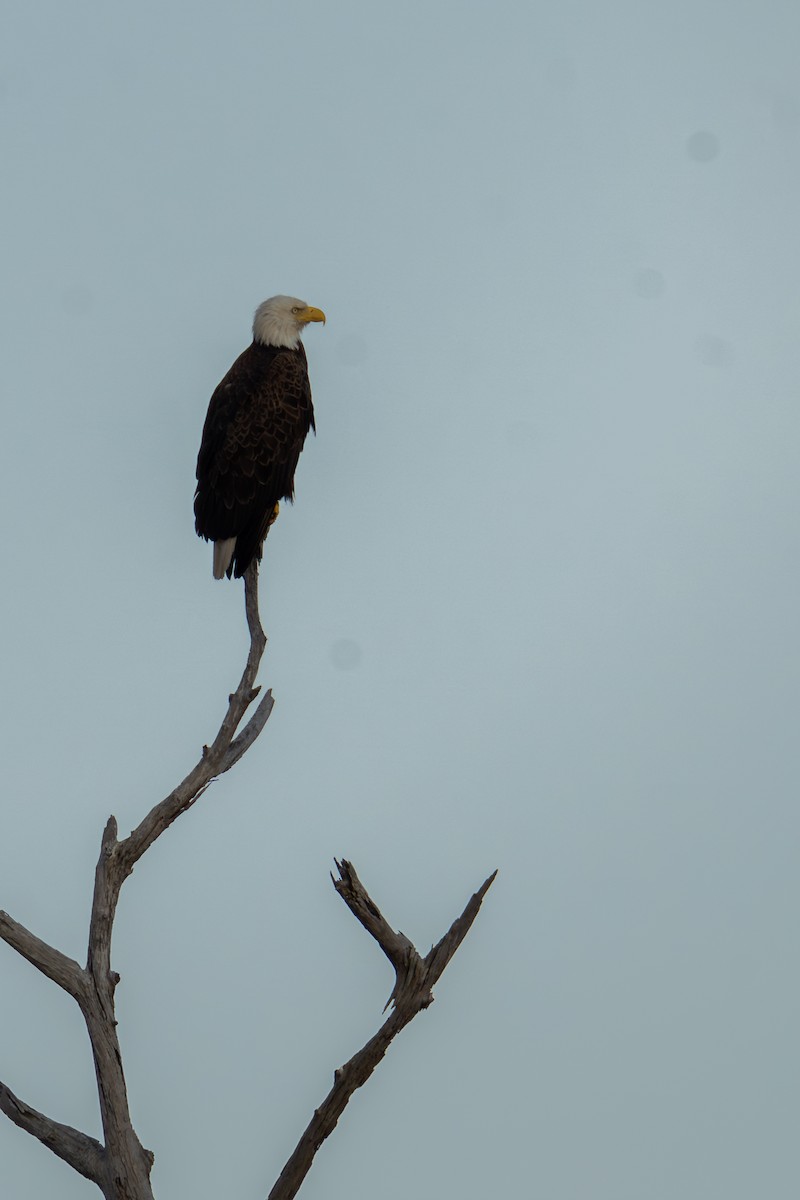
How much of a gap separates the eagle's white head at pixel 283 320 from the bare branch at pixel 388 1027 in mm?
4509

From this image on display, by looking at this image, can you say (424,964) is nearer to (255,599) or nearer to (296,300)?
(255,599)

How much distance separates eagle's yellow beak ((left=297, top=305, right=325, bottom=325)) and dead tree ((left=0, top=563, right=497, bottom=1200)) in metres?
4.11

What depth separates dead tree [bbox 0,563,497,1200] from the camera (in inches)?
256

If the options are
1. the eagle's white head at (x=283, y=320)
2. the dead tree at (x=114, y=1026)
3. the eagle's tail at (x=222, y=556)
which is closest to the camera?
the dead tree at (x=114, y=1026)

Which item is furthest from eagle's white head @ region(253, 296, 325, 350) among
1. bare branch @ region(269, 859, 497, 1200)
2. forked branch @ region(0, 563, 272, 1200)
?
bare branch @ region(269, 859, 497, 1200)

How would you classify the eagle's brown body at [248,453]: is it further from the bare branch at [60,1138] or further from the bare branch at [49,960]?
the bare branch at [60,1138]

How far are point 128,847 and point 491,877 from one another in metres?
1.71

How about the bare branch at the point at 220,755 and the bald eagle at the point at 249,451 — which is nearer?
the bare branch at the point at 220,755

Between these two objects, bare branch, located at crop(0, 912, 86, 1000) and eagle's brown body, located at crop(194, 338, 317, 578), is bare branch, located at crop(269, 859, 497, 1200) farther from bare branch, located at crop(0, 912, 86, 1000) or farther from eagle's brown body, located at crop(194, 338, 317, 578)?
eagle's brown body, located at crop(194, 338, 317, 578)

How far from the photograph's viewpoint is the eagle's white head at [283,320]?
9.68m

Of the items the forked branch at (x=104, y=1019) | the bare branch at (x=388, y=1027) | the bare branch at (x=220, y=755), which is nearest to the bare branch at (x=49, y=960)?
the forked branch at (x=104, y=1019)

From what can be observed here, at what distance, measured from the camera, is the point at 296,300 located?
32.4 feet

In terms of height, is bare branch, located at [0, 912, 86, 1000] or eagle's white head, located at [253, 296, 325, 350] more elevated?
eagle's white head, located at [253, 296, 325, 350]

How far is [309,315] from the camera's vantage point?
32.2ft
